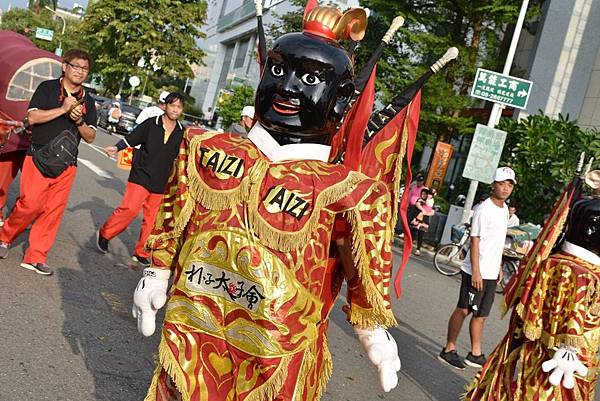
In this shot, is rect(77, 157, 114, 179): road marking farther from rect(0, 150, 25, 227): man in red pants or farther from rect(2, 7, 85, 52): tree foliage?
rect(2, 7, 85, 52): tree foliage

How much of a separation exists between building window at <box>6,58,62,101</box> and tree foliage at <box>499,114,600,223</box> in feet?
39.8

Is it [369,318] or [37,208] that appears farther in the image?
[37,208]

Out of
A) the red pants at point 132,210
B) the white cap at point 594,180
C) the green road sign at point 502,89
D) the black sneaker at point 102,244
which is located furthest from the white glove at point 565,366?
the green road sign at point 502,89

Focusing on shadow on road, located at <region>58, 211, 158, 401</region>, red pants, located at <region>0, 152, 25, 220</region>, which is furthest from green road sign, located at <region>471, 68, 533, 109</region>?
red pants, located at <region>0, 152, 25, 220</region>

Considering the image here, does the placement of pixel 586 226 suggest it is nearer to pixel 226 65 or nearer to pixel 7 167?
pixel 7 167

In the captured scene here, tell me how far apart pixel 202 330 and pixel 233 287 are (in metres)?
0.20

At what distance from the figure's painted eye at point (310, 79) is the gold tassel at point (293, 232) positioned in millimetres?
391

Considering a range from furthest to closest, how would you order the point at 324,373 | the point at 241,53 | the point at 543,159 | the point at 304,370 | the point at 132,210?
the point at 241,53
the point at 543,159
the point at 132,210
the point at 324,373
the point at 304,370

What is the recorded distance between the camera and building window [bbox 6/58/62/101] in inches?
261

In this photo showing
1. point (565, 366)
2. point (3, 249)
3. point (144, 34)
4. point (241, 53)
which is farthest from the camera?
point (241, 53)

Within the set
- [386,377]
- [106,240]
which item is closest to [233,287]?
[386,377]

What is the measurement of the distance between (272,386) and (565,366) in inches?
89.2

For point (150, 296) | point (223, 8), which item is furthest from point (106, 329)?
point (223, 8)

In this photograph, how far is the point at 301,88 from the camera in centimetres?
266
